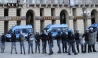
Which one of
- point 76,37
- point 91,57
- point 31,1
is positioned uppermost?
point 31,1

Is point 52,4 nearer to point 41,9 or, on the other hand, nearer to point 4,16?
point 41,9

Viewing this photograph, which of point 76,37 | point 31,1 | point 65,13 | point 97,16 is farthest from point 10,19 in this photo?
point 76,37

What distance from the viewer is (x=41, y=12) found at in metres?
44.7

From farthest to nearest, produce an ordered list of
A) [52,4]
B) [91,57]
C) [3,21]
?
[52,4], [3,21], [91,57]

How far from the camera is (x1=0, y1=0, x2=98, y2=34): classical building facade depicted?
40.8m

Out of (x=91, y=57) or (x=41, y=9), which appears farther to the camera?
(x=41, y=9)

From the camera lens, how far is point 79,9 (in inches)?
1775

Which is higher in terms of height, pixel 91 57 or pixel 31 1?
pixel 31 1

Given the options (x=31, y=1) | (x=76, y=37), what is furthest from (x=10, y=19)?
(x=76, y=37)

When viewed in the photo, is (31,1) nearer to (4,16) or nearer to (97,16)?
(4,16)

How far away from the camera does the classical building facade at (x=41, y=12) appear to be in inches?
1606

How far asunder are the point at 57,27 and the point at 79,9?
43.6 feet

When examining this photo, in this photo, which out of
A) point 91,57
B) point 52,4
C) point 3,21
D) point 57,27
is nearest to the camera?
point 91,57

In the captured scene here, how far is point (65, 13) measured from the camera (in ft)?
149
